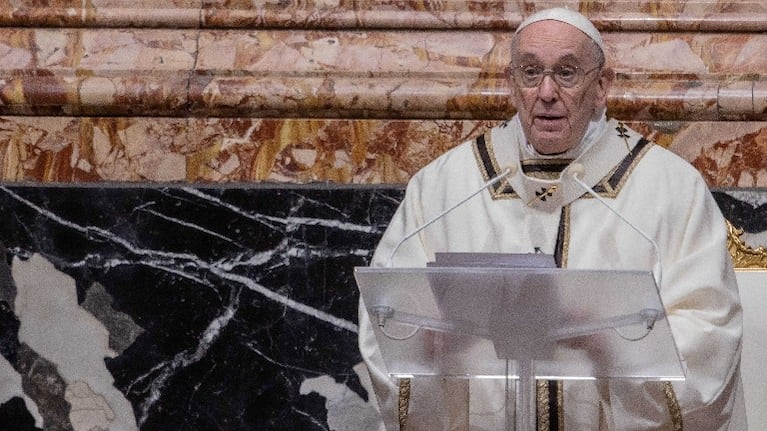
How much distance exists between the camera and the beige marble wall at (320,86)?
19.2 ft

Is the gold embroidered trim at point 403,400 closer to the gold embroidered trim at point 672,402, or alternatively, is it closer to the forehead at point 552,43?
the gold embroidered trim at point 672,402

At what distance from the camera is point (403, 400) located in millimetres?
4641

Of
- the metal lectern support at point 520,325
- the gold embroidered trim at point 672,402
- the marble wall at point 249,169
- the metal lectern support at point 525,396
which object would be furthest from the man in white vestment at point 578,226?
the marble wall at point 249,169

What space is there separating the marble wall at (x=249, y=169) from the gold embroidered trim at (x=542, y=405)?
3.56 ft

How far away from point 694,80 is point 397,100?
98 centimetres

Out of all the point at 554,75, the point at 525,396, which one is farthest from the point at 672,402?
the point at 554,75

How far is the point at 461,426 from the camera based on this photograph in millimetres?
4707

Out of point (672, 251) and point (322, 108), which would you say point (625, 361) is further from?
point (322, 108)

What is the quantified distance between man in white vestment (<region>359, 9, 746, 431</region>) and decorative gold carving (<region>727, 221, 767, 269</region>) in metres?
0.51

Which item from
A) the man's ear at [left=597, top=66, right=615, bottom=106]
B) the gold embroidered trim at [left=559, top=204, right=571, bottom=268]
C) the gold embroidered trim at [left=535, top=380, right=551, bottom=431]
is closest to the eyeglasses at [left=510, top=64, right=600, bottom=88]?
the man's ear at [left=597, top=66, right=615, bottom=106]

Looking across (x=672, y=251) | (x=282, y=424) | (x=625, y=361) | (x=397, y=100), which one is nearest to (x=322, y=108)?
(x=397, y=100)

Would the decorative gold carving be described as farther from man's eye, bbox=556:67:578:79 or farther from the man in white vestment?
man's eye, bbox=556:67:578:79

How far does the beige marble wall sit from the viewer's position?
586cm

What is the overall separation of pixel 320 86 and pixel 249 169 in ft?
1.18
